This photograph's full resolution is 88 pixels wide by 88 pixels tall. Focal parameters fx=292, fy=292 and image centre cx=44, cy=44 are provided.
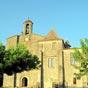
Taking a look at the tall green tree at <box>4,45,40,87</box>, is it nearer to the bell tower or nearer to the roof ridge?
the roof ridge

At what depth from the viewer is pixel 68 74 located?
58.6 meters

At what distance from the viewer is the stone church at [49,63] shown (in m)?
58.4

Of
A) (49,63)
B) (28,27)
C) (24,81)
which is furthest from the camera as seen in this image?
(28,27)

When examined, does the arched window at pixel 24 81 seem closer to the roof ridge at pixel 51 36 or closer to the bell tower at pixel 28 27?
the roof ridge at pixel 51 36

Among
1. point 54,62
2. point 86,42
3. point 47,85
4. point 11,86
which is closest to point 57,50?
point 54,62

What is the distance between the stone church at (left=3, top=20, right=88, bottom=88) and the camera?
5841 cm

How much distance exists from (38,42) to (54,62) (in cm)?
600

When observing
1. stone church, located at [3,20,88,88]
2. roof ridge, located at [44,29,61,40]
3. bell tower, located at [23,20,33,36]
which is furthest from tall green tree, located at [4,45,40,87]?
bell tower, located at [23,20,33,36]

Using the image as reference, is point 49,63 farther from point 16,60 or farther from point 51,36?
point 16,60

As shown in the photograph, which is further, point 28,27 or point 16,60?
point 28,27

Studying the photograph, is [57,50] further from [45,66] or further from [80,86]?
[80,86]

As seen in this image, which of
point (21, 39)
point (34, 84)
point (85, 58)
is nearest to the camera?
point (85, 58)

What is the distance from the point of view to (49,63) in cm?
6066

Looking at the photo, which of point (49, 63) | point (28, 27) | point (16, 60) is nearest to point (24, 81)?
point (49, 63)
